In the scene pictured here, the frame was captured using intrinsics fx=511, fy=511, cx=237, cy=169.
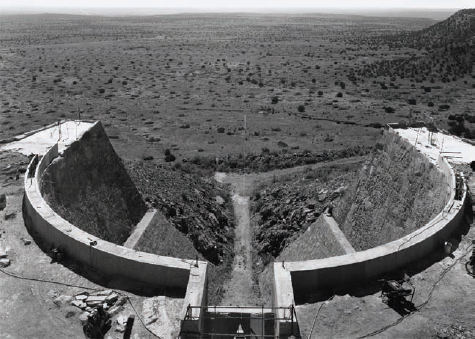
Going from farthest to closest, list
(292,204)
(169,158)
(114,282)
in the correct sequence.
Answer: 1. (169,158)
2. (292,204)
3. (114,282)

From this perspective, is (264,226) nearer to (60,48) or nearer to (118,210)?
(118,210)

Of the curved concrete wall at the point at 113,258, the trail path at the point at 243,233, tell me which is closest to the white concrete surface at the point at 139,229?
the trail path at the point at 243,233

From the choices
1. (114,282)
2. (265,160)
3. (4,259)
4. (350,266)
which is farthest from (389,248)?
(265,160)

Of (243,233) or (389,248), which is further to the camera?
(243,233)

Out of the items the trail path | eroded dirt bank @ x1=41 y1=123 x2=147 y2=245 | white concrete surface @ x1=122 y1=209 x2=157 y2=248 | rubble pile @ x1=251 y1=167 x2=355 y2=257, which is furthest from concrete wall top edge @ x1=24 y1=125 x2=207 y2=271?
rubble pile @ x1=251 y1=167 x2=355 y2=257

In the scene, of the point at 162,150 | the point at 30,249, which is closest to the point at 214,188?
the point at 162,150

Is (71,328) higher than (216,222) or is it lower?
higher

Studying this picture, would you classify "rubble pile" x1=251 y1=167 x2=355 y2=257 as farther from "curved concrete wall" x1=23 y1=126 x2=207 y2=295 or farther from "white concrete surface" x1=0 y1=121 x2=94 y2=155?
"curved concrete wall" x1=23 y1=126 x2=207 y2=295

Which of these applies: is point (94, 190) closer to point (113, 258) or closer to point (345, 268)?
point (113, 258)
